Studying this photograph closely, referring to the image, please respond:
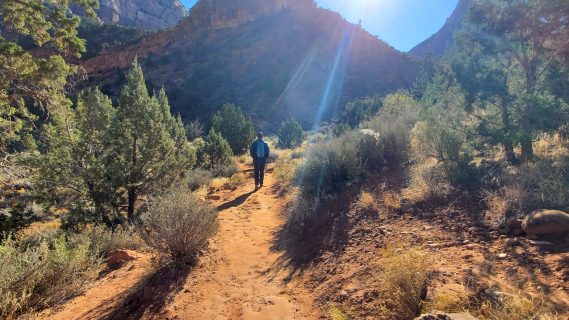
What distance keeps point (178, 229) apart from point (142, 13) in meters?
128

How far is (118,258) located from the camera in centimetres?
581

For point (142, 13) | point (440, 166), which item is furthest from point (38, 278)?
point (142, 13)

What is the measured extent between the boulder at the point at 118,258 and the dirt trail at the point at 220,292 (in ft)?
1.05

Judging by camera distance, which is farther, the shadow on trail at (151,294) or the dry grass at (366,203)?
the dry grass at (366,203)

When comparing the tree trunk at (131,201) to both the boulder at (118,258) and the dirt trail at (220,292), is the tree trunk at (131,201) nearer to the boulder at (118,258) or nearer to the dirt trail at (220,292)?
the boulder at (118,258)

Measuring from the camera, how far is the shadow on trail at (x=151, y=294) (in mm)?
3926

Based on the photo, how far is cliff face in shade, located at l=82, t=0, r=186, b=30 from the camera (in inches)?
3903

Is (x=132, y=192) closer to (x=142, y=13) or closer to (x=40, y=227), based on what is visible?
(x=40, y=227)

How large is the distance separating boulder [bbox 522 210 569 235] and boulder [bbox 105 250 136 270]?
6046 mm

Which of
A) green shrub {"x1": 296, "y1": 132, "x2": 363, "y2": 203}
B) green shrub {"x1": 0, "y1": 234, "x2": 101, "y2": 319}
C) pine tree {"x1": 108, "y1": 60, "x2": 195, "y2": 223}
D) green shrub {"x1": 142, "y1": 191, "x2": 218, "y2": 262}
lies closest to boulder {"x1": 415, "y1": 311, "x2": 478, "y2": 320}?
green shrub {"x1": 142, "y1": 191, "x2": 218, "y2": 262}

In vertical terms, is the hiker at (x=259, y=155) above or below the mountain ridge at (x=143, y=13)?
below

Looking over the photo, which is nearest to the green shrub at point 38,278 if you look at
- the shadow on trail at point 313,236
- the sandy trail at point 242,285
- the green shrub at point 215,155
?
the sandy trail at point 242,285

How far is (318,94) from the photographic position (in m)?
48.7

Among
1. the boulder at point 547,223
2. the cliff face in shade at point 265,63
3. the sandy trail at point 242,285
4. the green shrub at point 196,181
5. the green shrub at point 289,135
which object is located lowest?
the sandy trail at point 242,285
